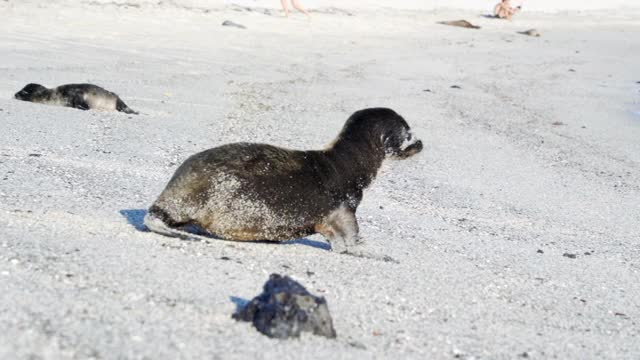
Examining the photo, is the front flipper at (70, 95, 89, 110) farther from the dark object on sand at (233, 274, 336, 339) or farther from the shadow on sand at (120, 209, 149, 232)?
the dark object on sand at (233, 274, 336, 339)

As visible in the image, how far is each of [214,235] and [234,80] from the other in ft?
29.7

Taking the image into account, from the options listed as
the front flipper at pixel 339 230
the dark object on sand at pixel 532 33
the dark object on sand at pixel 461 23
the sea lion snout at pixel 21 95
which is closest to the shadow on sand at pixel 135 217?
the front flipper at pixel 339 230

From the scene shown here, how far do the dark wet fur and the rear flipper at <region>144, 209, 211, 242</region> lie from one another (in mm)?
16

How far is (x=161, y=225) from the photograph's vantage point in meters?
5.02

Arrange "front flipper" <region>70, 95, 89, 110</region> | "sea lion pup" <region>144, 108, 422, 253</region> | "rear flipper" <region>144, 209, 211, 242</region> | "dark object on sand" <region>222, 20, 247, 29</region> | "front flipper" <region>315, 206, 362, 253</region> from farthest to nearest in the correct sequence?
"dark object on sand" <region>222, 20, 247, 29</region>, "front flipper" <region>70, 95, 89, 110</region>, "front flipper" <region>315, 206, 362, 253</region>, "sea lion pup" <region>144, 108, 422, 253</region>, "rear flipper" <region>144, 209, 211, 242</region>

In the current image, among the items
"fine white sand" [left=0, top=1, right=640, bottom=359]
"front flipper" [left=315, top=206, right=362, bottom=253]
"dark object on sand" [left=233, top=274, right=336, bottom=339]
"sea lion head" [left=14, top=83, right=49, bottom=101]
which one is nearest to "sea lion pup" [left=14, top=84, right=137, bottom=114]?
"sea lion head" [left=14, top=83, right=49, bottom=101]

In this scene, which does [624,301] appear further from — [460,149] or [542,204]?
[460,149]

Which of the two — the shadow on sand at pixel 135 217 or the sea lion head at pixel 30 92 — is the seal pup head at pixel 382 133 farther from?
the sea lion head at pixel 30 92

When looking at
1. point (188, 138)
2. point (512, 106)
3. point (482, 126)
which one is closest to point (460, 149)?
point (482, 126)

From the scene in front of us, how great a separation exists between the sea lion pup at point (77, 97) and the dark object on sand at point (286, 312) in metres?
7.17

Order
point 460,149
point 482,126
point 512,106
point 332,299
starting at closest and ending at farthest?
point 332,299, point 460,149, point 482,126, point 512,106

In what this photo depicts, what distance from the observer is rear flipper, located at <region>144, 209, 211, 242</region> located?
497 cm

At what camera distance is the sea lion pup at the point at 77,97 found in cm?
1033

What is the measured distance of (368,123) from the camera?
6.03 m
